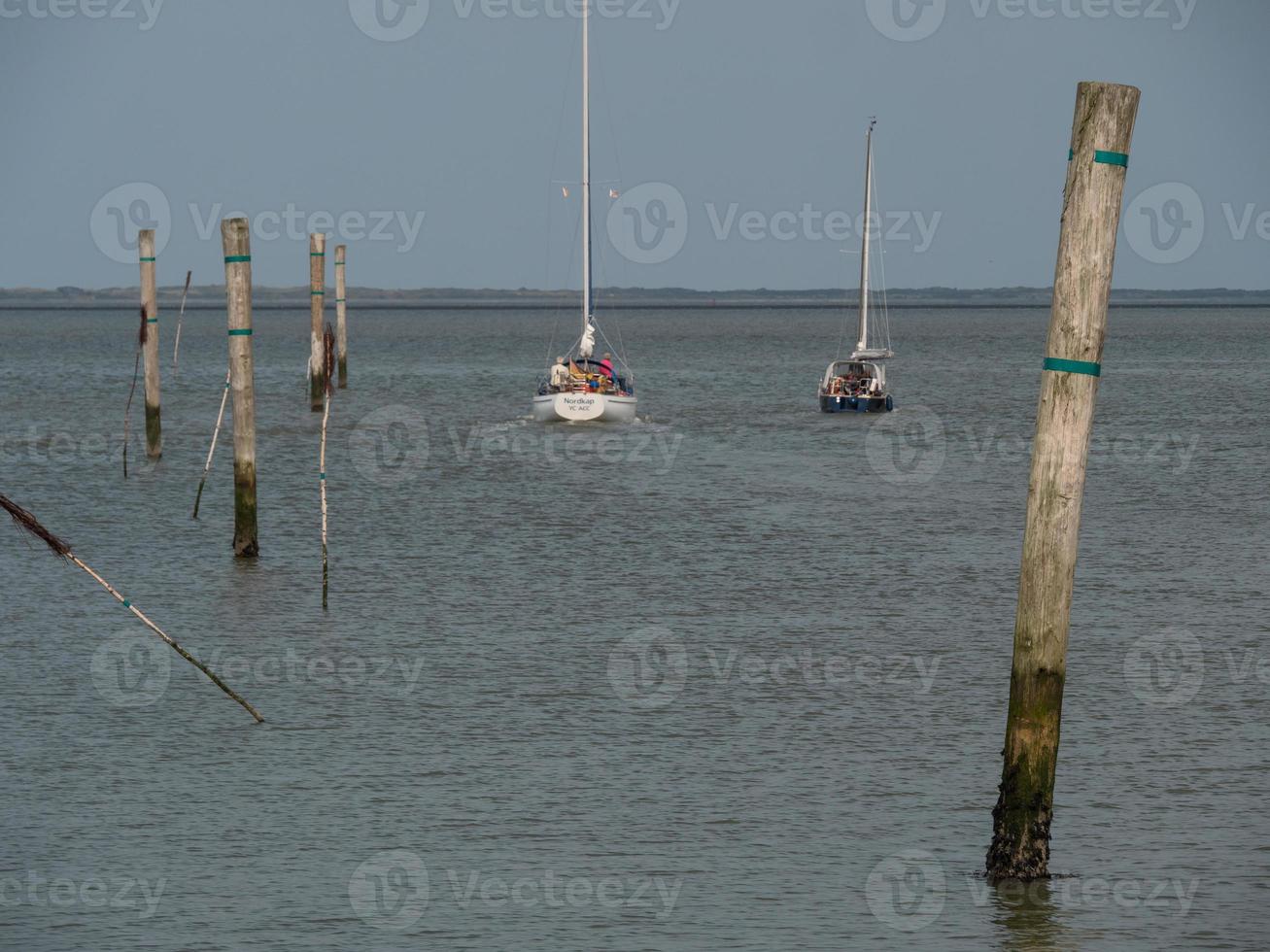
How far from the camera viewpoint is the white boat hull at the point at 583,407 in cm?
4615

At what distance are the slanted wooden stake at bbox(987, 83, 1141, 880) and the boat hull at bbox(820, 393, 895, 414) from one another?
43519mm

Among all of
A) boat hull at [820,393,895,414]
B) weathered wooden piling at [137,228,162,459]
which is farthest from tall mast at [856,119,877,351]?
weathered wooden piling at [137,228,162,459]

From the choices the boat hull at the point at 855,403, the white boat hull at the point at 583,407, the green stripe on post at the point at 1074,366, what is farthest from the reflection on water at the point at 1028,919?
the boat hull at the point at 855,403

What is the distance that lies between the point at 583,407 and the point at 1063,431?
3644 centimetres

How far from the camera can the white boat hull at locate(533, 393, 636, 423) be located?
151ft

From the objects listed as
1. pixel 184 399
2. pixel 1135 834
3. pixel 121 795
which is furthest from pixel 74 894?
pixel 184 399

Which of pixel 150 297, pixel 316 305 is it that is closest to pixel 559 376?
pixel 316 305

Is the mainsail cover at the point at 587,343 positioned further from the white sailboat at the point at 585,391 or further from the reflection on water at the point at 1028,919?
the reflection on water at the point at 1028,919

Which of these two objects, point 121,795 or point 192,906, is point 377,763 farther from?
point 192,906

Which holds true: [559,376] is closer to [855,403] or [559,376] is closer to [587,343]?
[587,343]

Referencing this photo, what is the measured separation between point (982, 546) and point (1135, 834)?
46.3ft

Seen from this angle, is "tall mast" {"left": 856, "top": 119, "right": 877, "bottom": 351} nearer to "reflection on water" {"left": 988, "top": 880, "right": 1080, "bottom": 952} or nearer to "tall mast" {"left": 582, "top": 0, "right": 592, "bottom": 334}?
"tall mast" {"left": 582, "top": 0, "right": 592, "bottom": 334}

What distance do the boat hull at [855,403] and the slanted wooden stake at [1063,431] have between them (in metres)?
43.5

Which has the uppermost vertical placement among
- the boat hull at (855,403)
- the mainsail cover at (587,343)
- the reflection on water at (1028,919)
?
the mainsail cover at (587,343)
